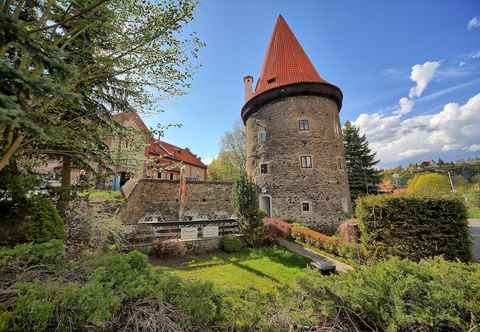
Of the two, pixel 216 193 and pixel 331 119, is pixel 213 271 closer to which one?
pixel 216 193

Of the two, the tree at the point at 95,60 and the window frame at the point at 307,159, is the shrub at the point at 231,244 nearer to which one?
the tree at the point at 95,60

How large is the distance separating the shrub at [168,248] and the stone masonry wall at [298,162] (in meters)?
8.82

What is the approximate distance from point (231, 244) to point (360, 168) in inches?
786

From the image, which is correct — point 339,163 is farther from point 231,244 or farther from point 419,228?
point 231,244


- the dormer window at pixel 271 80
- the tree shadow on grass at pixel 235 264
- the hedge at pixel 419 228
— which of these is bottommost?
the tree shadow on grass at pixel 235 264

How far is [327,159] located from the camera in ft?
50.6

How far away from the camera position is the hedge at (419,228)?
6.19 m

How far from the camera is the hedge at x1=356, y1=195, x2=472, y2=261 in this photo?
6.19m

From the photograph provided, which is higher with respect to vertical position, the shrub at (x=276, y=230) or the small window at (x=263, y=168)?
the small window at (x=263, y=168)

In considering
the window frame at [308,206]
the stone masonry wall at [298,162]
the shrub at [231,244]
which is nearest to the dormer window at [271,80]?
the stone masonry wall at [298,162]

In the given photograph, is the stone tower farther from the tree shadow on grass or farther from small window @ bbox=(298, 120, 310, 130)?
the tree shadow on grass

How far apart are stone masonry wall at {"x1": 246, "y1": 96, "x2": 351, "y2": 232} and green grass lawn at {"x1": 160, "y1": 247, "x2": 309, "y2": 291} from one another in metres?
6.20

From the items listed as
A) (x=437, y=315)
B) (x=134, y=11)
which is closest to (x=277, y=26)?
(x=134, y=11)

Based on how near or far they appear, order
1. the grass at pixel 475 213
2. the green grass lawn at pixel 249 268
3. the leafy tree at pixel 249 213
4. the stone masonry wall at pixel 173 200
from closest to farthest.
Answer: the green grass lawn at pixel 249 268 < the leafy tree at pixel 249 213 < the stone masonry wall at pixel 173 200 < the grass at pixel 475 213
